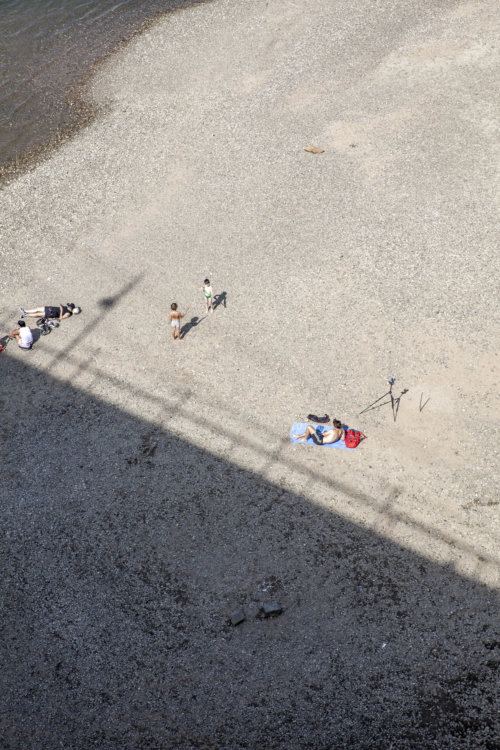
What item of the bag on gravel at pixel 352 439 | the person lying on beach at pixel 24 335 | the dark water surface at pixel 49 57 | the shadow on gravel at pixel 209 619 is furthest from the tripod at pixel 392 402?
the dark water surface at pixel 49 57

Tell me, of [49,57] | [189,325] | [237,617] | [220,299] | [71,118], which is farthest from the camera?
[49,57]

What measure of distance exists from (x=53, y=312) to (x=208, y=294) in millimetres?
4664

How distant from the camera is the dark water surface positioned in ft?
86.8

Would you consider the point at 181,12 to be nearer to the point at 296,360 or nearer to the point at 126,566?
the point at 296,360

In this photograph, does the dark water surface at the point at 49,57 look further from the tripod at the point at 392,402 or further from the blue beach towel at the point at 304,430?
the tripod at the point at 392,402

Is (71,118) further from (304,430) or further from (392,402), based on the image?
(392,402)

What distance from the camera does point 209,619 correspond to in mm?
11742

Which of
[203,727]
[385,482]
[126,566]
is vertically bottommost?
[385,482]

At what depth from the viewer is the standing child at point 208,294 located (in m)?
17.2

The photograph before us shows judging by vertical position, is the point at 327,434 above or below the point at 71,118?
below

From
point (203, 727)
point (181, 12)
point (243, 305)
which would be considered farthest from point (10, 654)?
point (181, 12)

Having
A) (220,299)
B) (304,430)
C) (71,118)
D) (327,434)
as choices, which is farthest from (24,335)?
(71,118)

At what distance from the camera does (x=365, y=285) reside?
18.4m

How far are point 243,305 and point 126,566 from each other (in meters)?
8.55
